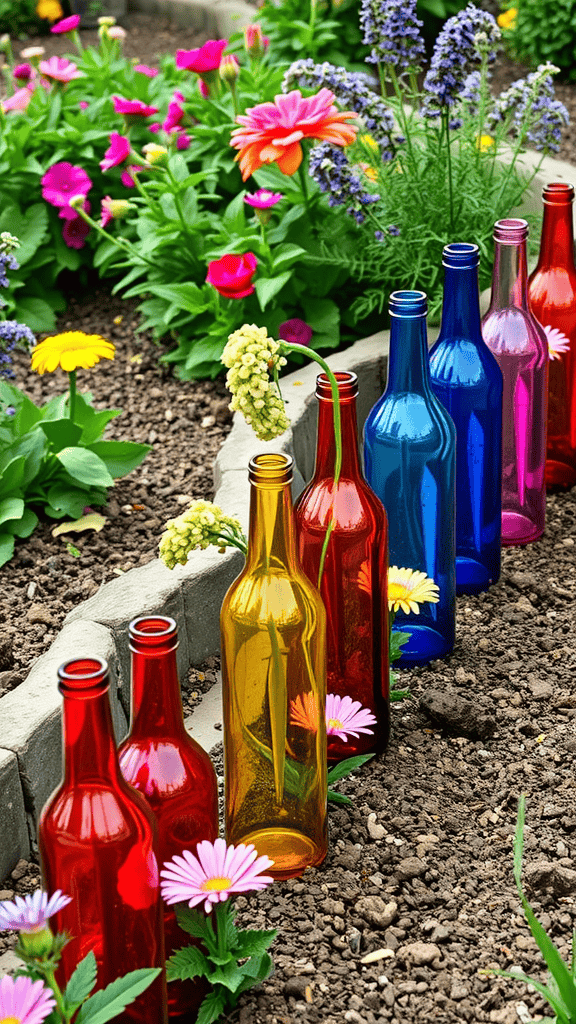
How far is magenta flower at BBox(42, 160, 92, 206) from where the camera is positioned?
360 cm

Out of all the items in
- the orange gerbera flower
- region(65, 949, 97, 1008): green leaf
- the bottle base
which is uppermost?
the orange gerbera flower

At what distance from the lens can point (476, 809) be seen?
1854mm

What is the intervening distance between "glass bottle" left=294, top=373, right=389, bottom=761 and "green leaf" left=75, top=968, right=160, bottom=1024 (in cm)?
69

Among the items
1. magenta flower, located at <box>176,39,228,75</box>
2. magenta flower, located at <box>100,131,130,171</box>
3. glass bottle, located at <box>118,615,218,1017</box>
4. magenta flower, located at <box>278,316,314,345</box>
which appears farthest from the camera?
magenta flower, located at <box>176,39,228,75</box>

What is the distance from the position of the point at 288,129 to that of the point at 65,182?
3.97 ft

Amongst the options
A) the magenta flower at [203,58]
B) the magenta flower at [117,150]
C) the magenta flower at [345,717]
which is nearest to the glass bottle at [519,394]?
the magenta flower at [345,717]

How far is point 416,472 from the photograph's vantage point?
2.12m

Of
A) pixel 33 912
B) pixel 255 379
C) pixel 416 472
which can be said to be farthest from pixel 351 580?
pixel 33 912

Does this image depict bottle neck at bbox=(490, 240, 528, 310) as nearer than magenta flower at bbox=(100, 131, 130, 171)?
Yes

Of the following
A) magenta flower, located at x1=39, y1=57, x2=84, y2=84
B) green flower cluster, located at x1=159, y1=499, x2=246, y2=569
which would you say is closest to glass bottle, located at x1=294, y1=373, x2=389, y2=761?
green flower cluster, located at x1=159, y1=499, x2=246, y2=569

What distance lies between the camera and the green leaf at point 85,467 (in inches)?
97.9

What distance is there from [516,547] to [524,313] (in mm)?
456

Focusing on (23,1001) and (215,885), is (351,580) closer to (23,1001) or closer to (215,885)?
(215,885)

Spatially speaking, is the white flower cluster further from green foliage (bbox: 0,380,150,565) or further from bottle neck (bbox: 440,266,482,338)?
green foliage (bbox: 0,380,150,565)
